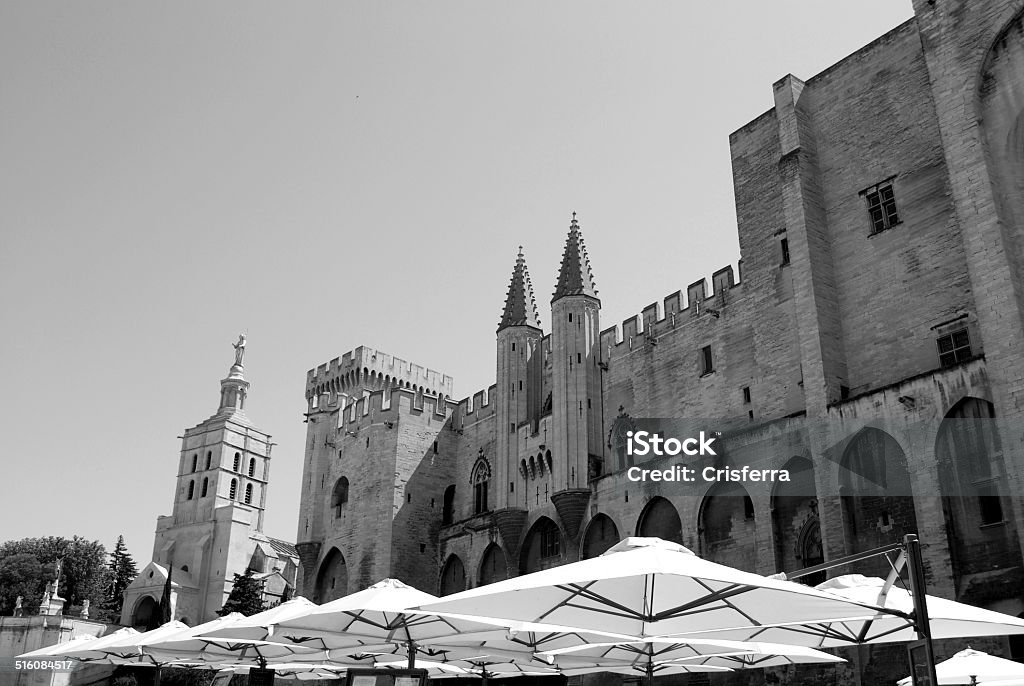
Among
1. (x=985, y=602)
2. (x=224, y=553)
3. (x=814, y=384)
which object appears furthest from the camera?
(x=224, y=553)

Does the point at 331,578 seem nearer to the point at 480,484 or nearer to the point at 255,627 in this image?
the point at 480,484

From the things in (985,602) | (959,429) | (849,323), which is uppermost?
(849,323)

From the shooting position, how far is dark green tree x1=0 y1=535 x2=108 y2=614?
65.8 metres

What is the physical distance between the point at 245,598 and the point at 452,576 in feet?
44.1

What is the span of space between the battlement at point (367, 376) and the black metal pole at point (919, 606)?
44.2m

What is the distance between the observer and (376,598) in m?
11.7

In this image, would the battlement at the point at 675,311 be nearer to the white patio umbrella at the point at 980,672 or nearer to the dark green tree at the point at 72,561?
the white patio umbrella at the point at 980,672

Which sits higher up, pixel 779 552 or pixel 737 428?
pixel 737 428

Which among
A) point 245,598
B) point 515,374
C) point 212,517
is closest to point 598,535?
point 515,374

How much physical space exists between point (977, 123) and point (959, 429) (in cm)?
647

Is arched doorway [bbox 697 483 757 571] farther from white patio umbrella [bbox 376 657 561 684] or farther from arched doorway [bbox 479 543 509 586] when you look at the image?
arched doorway [bbox 479 543 509 586]

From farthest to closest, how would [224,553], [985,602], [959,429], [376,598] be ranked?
[224,553], [959,429], [985,602], [376,598]

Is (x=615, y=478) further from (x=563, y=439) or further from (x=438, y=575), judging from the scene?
(x=438, y=575)

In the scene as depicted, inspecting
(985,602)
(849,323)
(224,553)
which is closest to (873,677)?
(985,602)
